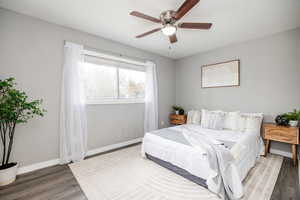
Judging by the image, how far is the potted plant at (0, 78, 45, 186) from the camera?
182cm

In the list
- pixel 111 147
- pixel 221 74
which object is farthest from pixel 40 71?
pixel 221 74

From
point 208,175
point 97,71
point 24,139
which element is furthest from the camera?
point 97,71

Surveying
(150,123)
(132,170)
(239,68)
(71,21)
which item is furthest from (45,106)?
(239,68)

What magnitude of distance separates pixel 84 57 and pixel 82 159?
7.13 ft

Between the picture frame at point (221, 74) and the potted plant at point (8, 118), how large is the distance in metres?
4.08

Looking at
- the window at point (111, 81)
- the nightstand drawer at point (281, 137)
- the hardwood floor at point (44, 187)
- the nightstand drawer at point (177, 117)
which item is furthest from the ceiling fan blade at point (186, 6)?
the nightstand drawer at point (177, 117)

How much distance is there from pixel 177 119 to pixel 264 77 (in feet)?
8.09

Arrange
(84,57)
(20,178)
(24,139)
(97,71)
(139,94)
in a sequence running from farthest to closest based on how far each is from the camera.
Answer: (139,94), (97,71), (84,57), (24,139), (20,178)

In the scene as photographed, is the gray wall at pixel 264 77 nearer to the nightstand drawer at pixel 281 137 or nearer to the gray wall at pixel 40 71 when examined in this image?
the nightstand drawer at pixel 281 137

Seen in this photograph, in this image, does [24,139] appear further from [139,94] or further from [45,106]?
[139,94]

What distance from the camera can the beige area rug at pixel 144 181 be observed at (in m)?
1.65

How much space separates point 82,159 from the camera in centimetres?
265

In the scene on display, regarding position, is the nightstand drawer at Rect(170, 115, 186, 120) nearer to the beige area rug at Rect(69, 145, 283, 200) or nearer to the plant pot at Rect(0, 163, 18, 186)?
the beige area rug at Rect(69, 145, 283, 200)

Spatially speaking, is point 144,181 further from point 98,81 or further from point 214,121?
point 98,81
